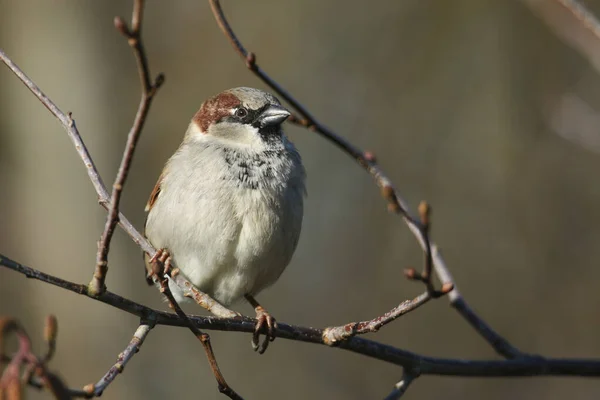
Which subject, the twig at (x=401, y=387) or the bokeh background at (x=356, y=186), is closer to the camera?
the twig at (x=401, y=387)

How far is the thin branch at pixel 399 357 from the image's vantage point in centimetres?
204

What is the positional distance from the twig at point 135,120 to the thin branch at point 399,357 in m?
0.07

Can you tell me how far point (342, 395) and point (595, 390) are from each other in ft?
6.83

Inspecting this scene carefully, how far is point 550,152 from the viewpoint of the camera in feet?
23.2

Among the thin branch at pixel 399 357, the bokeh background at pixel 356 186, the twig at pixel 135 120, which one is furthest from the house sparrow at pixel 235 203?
the bokeh background at pixel 356 186

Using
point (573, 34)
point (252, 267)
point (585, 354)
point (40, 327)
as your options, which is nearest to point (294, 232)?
point (252, 267)

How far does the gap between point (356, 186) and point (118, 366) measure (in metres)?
6.19

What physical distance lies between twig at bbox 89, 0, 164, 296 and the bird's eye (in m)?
1.76

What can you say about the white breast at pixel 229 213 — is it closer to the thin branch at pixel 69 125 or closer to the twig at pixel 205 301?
the twig at pixel 205 301

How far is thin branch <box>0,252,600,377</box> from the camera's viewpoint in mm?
2043

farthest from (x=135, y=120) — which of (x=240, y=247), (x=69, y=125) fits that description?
(x=240, y=247)

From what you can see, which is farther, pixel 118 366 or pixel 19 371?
pixel 118 366

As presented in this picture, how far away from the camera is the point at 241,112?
3678 mm

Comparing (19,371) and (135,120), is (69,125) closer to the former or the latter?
(135,120)
